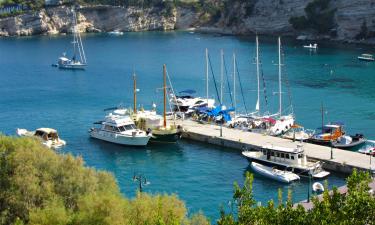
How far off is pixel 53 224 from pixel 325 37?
118 meters

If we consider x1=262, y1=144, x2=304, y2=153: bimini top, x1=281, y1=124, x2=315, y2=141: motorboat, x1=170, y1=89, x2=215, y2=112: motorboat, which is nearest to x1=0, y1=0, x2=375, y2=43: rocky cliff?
x1=170, y1=89, x2=215, y2=112: motorboat

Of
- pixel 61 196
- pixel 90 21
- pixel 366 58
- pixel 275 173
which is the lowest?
pixel 275 173

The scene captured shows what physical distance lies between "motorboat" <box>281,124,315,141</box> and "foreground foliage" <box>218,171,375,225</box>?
3278 centimetres

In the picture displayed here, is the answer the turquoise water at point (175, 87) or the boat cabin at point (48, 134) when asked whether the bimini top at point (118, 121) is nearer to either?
the turquoise water at point (175, 87)

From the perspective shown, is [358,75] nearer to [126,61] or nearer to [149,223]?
[126,61]

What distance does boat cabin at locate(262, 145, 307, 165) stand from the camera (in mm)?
45531

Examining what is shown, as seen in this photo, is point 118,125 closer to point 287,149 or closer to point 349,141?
point 287,149

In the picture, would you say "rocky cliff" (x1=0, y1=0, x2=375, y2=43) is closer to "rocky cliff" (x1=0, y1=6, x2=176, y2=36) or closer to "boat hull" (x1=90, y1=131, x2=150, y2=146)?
"rocky cliff" (x1=0, y1=6, x2=176, y2=36)

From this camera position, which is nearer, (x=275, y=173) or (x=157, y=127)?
(x=275, y=173)

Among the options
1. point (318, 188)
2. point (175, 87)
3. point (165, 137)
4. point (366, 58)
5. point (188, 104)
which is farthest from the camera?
point (366, 58)

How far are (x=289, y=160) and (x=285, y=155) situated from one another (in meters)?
0.48

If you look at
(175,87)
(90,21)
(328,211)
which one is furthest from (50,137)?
(90,21)

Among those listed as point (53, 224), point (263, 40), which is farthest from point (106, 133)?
point (263, 40)

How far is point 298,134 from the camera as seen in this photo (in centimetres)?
5450
